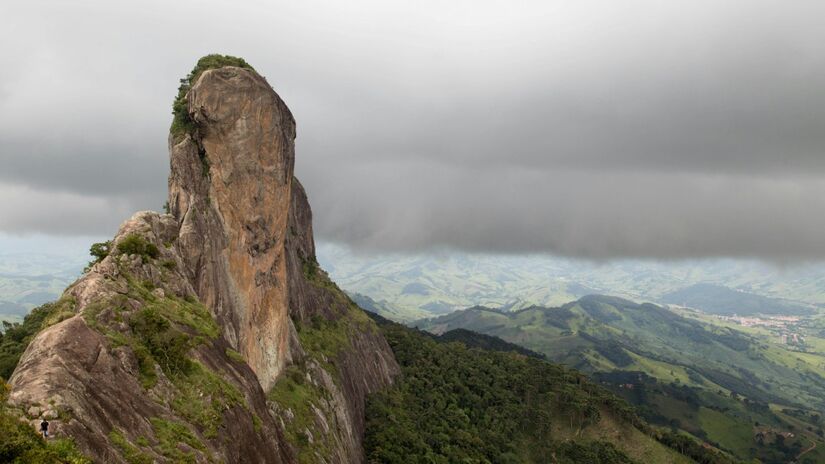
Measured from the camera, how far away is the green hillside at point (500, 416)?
328 ft

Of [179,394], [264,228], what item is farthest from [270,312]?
[179,394]

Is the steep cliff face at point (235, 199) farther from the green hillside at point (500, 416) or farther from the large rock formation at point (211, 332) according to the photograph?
the green hillside at point (500, 416)

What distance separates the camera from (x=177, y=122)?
182 feet

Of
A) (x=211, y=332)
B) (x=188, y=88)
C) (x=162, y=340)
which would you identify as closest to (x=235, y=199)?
(x=188, y=88)

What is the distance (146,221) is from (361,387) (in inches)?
2695

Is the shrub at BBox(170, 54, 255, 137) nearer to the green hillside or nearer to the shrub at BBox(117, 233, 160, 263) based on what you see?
the shrub at BBox(117, 233, 160, 263)

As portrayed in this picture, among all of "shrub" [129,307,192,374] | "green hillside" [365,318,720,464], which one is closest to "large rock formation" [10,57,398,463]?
"shrub" [129,307,192,374]

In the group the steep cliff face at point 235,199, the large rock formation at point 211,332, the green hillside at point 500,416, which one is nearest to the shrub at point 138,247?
the large rock formation at point 211,332

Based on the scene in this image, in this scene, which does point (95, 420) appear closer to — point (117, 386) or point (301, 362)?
point (117, 386)

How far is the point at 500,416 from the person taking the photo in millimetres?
128625

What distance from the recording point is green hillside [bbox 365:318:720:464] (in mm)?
100062

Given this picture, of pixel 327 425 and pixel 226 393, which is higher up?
pixel 226 393

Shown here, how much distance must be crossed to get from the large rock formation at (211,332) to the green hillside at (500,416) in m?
15.1

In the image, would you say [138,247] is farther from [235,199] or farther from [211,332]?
[235,199]
